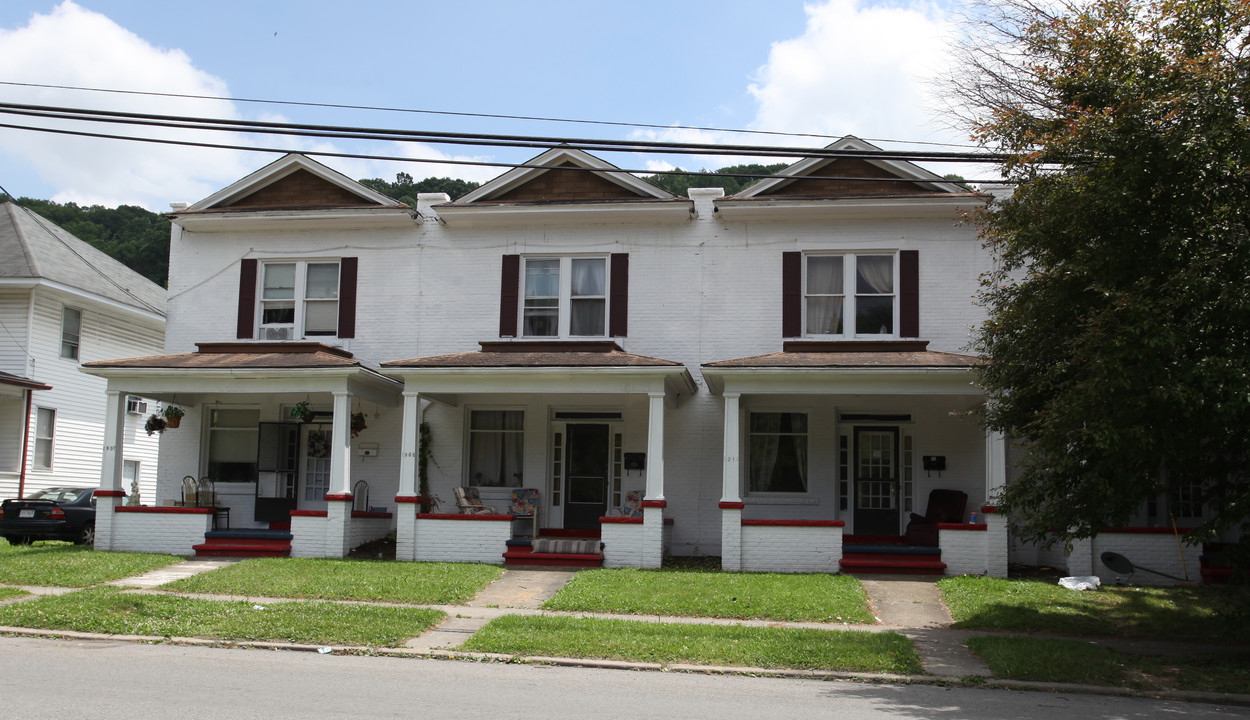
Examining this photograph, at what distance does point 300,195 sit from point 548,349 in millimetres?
5873

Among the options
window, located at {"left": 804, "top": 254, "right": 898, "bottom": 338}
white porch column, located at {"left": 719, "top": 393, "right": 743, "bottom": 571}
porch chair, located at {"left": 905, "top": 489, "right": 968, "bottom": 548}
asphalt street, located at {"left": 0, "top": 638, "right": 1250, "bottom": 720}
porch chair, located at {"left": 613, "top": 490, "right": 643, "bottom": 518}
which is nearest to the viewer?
asphalt street, located at {"left": 0, "top": 638, "right": 1250, "bottom": 720}

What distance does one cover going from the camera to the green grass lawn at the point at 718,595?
12273 mm

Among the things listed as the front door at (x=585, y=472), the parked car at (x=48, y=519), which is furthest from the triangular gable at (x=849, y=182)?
the parked car at (x=48, y=519)

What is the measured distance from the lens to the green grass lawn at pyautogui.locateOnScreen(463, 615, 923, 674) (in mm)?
9602

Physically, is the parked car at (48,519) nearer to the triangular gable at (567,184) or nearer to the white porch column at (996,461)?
the triangular gable at (567,184)

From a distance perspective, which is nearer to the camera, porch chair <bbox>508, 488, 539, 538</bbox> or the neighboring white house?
porch chair <bbox>508, 488, 539, 538</bbox>

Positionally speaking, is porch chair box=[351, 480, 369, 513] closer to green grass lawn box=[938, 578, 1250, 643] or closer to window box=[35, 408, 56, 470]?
window box=[35, 408, 56, 470]

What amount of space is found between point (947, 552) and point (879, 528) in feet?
7.95

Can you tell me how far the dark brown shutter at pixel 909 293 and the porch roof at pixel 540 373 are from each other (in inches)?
155

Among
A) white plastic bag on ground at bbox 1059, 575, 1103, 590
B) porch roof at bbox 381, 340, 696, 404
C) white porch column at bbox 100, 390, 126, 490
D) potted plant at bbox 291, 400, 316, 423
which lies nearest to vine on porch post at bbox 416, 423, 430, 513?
porch roof at bbox 381, 340, 696, 404

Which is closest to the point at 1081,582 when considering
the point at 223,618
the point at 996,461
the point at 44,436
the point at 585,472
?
the point at 996,461

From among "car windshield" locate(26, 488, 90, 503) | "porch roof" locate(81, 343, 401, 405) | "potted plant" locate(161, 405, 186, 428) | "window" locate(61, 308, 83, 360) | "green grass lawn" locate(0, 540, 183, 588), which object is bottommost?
"green grass lawn" locate(0, 540, 183, 588)

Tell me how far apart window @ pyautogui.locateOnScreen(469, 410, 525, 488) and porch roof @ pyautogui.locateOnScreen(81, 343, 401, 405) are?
1.96 meters

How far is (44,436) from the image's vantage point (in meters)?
24.1
